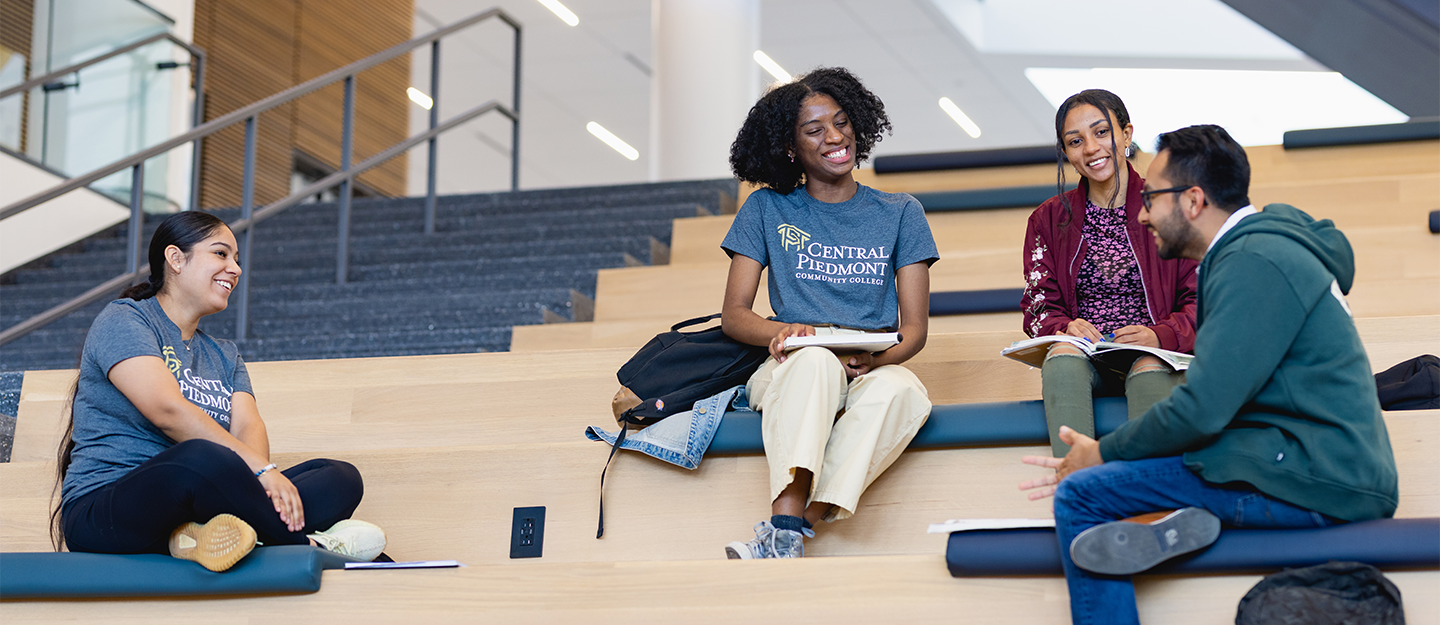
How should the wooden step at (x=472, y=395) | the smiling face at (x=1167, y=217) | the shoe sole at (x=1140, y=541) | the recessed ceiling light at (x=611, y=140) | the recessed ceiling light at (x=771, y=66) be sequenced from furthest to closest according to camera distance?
the recessed ceiling light at (x=611, y=140) → the recessed ceiling light at (x=771, y=66) → the wooden step at (x=472, y=395) → the smiling face at (x=1167, y=217) → the shoe sole at (x=1140, y=541)

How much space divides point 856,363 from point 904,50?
638 centimetres

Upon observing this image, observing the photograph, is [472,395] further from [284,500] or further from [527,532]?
[284,500]

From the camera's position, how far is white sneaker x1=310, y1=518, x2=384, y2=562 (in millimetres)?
2115

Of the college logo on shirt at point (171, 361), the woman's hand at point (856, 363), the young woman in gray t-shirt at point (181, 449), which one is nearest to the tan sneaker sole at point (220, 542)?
the young woman in gray t-shirt at point (181, 449)

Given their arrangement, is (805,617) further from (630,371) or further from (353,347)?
(353,347)

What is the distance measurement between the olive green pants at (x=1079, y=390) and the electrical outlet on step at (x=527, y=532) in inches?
35.5

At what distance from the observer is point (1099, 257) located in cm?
236

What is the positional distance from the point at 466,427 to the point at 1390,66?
3497mm

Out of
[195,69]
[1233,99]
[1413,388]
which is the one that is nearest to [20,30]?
[195,69]

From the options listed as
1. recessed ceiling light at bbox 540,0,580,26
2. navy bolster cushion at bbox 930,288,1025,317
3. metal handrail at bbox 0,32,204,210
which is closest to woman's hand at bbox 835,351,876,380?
navy bolster cushion at bbox 930,288,1025,317

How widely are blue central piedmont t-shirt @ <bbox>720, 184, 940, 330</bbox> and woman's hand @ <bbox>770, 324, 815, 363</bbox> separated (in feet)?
0.29

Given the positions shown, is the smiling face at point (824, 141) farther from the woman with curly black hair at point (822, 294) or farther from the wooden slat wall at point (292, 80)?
the wooden slat wall at point (292, 80)

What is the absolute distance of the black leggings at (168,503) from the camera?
76.2 inches

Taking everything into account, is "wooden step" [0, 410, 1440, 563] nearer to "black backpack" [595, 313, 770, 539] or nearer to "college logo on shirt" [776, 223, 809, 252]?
"black backpack" [595, 313, 770, 539]
